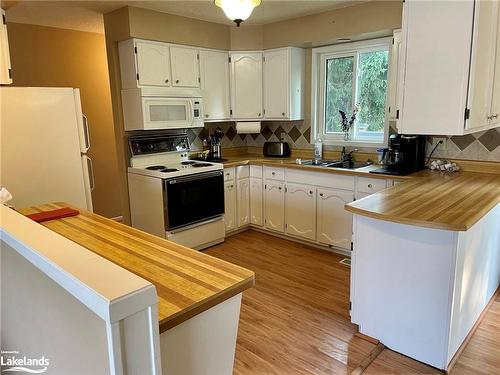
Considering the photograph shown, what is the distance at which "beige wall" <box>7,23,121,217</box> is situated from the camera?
395cm

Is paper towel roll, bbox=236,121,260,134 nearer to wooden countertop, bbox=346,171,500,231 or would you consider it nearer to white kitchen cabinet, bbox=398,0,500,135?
wooden countertop, bbox=346,171,500,231

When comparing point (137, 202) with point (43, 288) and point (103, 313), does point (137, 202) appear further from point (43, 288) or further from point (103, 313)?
point (103, 313)

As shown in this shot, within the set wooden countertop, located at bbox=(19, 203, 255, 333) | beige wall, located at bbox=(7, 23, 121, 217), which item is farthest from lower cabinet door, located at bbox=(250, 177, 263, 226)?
wooden countertop, located at bbox=(19, 203, 255, 333)

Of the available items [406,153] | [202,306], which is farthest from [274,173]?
[202,306]

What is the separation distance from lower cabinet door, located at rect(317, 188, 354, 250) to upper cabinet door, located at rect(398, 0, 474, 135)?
119 centimetres

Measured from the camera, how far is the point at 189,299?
1.13 metres

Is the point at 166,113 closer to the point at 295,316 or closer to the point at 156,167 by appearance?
the point at 156,167

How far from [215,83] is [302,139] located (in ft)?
4.05

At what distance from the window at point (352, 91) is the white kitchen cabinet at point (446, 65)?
4.40 ft

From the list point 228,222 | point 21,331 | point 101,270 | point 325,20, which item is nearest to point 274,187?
point 228,222

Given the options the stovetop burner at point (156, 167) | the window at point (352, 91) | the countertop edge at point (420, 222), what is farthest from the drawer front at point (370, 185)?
the stovetop burner at point (156, 167)

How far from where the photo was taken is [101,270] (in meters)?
0.95

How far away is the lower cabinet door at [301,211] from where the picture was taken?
3.71 meters

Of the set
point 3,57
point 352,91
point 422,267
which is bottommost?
point 422,267
